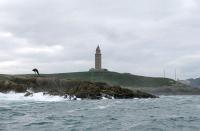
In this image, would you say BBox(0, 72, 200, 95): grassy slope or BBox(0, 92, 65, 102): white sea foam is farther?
BBox(0, 72, 200, 95): grassy slope

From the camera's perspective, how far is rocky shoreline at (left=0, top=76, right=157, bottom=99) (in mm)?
88188

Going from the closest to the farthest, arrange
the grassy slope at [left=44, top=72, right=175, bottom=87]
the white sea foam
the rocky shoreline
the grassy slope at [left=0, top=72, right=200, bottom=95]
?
the white sea foam → the rocky shoreline → the grassy slope at [left=0, top=72, right=200, bottom=95] → the grassy slope at [left=44, top=72, right=175, bottom=87]

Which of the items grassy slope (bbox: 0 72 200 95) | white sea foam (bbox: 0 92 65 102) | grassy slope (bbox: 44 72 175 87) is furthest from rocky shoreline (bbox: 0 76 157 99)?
grassy slope (bbox: 44 72 175 87)

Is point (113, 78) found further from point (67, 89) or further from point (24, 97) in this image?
point (24, 97)

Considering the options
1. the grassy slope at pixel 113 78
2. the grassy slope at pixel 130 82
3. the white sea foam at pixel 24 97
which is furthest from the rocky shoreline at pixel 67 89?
the grassy slope at pixel 113 78

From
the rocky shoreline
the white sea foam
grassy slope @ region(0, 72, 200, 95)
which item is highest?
grassy slope @ region(0, 72, 200, 95)

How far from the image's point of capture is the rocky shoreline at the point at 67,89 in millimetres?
88188

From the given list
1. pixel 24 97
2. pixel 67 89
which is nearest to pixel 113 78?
pixel 67 89

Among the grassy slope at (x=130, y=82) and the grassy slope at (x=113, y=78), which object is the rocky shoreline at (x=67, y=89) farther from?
the grassy slope at (x=113, y=78)

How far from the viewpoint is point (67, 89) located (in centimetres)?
9994

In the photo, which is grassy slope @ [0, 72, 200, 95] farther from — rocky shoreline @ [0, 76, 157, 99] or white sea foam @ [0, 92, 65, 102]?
white sea foam @ [0, 92, 65, 102]

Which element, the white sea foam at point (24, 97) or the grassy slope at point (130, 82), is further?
the grassy slope at point (130, 82)

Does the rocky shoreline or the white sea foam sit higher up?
the rocky shoreline

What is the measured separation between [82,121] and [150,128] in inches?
245
